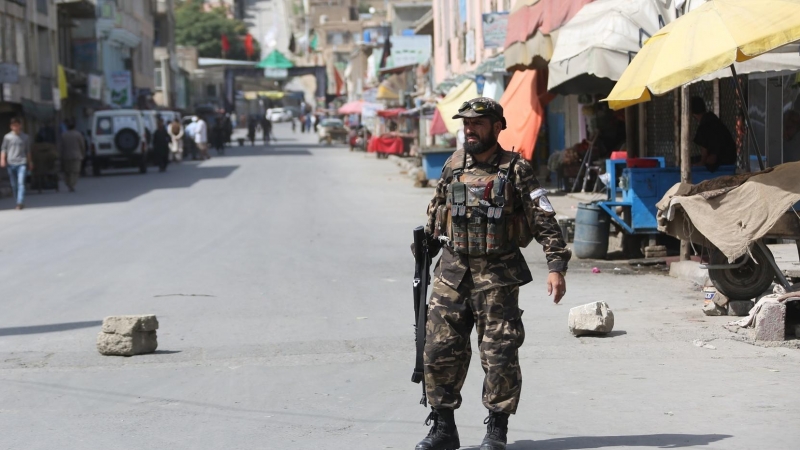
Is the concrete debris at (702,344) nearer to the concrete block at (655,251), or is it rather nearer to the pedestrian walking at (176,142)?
the concrete block at (655,251)

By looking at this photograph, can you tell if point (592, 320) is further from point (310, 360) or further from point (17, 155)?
point (17, 155)

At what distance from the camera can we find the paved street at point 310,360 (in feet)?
19.7

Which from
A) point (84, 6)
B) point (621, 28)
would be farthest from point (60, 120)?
point (621, 28)

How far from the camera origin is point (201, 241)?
1634cm

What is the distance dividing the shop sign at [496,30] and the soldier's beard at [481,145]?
18.6 metres

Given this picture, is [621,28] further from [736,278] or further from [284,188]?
[284,188]

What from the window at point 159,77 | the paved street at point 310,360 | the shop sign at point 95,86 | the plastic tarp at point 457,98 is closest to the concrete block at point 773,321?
the paved street at point 310,360

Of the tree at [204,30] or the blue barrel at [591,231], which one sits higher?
the tree at [204,30]

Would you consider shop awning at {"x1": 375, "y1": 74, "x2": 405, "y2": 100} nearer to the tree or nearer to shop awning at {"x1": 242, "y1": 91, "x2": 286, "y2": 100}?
the tree

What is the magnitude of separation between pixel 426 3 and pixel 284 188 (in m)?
39.3

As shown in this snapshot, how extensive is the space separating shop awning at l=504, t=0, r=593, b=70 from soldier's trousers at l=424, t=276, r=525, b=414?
10288 mm

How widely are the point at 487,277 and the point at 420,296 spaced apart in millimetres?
403

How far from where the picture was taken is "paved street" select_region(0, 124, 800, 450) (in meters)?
6.00

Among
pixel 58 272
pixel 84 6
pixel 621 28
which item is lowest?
pixel 58 272
